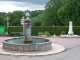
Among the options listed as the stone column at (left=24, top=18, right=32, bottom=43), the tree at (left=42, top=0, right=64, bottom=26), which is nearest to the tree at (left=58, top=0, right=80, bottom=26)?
the tree at (left=42, top=0, right=64, bottom=26)

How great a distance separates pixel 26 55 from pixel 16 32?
661 inches

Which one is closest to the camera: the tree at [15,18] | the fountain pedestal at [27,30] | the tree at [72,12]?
the fountain pedestal at [27,30]

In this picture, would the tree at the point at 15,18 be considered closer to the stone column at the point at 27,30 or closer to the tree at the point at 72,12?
the tree at the point at 72,12

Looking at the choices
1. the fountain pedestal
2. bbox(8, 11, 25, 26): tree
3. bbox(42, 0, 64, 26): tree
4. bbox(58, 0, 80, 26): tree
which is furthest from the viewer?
bbox(8, 11, 25, 26): tree

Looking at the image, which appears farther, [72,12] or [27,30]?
[72,12]

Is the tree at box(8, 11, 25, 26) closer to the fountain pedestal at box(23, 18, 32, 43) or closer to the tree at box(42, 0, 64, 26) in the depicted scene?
the tree at box(42, 0, 64, 26)

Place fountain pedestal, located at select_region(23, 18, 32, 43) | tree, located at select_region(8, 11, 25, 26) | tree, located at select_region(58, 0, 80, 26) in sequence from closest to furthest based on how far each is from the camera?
fountain pedestal, located at select_region(23, 18, 32, 43) → tree, located at select_region(58, 0, 80, 26) → tree, located at select_region(8, 11, 25, 26)

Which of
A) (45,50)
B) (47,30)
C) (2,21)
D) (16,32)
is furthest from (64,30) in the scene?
(2,21)

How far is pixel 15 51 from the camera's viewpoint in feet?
46.4

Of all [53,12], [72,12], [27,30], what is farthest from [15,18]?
[27,30]

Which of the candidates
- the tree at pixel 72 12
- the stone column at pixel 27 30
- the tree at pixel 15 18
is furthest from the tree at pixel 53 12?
the stone column at pixel 27 30

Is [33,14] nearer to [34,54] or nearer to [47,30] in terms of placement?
[47,30]

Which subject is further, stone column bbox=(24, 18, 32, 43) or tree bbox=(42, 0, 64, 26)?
tree bbox=(42, 0, 64, 26)

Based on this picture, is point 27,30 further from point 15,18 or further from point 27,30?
point 15,18
